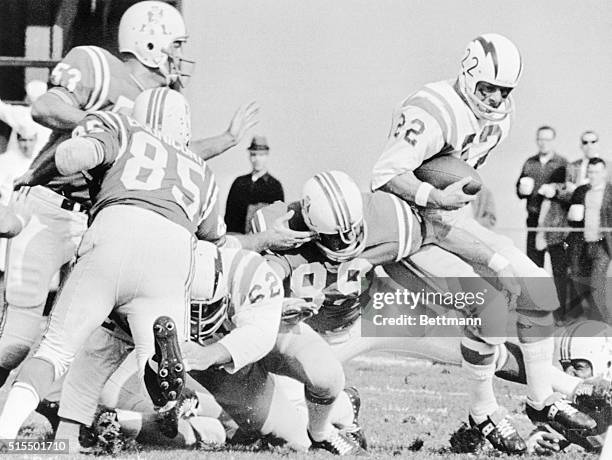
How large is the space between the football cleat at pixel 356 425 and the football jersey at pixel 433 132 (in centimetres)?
73

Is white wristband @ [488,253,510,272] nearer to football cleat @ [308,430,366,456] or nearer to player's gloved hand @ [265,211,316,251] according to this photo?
player's gloved hand @ [265,211,316,251]

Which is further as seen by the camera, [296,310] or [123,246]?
[296,310]

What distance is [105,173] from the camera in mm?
3668

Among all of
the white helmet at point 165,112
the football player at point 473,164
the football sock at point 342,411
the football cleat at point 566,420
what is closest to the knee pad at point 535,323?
the football player at point 473,164

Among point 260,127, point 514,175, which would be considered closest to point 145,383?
point 260,127

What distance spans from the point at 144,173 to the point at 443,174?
3.40ft

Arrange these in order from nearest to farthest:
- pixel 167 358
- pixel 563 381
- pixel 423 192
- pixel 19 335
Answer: pixel 167 358 < pixel 19 335 < pixel 423 192 < pixel 563 381

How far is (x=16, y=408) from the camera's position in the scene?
3.65 m

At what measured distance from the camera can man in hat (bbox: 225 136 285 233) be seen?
3824mm

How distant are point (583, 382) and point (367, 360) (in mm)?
786

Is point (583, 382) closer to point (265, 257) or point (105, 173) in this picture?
point (265, 257)

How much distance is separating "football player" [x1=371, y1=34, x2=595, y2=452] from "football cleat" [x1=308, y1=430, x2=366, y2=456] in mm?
432

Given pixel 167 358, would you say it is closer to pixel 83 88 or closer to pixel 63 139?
pixel 63 139

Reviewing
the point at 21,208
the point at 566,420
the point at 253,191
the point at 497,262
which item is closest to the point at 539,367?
the point at 566,420
